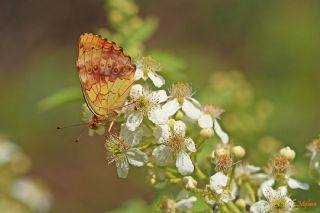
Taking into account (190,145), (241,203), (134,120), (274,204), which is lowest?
(274,204)

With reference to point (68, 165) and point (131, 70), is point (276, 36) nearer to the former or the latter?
point (68, 165)

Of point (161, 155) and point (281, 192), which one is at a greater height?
point (161, 155)

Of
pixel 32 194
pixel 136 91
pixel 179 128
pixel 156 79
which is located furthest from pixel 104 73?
pixel 32 194

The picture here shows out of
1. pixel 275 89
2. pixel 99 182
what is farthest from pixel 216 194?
pixel 99 182

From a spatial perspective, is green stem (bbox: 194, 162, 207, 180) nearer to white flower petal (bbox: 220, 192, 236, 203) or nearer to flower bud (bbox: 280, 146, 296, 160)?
white flower petal (bbox: 220, 192, 236, 203)

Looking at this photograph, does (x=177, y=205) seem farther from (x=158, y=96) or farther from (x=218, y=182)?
(x=158, y=96)

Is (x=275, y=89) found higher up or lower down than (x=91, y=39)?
higher up

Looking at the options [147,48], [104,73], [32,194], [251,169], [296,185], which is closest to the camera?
[104,73]

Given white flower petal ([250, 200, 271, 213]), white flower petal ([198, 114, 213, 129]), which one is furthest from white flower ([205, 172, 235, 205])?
white flower petal ([198, 114, 213, 129])
